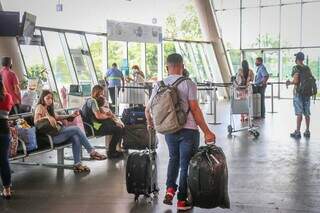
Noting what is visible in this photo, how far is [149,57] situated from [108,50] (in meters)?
4.01

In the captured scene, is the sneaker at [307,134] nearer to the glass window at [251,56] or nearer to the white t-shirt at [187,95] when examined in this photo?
the white t-shirt at [187,95]

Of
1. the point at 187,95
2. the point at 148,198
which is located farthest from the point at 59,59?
the point at 187,95

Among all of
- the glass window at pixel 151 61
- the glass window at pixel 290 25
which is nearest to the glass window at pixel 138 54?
the glass window at pixel 151 61

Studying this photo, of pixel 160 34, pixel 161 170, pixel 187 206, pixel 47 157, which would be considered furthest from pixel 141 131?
pixel 160 34

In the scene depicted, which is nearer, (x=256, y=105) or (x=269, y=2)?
(x=256, y=105)

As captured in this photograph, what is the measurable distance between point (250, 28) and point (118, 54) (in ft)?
25.4

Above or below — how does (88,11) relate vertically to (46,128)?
above

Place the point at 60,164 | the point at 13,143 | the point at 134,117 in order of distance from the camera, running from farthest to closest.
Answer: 1. the point at 134,117
2. the point at 60,164
3. the point at 13,143

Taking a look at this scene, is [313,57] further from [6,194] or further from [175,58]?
[6,194]

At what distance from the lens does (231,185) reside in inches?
222

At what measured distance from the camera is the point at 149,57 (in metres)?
21.8

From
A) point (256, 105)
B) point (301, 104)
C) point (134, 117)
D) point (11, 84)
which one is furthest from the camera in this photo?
point (256, 105)

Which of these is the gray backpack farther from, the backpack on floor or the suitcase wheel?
the backpack on floor

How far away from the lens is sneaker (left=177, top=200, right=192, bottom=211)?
15.2 feet
